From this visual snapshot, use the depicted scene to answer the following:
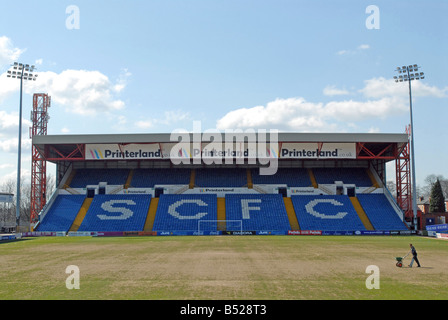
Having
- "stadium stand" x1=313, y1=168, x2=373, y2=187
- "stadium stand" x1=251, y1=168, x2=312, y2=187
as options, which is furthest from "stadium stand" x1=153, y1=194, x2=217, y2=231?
"stadium stand" x1=313, y1=168, x2=373, y2=187

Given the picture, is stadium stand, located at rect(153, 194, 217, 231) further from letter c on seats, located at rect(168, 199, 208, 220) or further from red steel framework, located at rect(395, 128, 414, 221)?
red steel framework, located at rect(395, 128, 414, 221)

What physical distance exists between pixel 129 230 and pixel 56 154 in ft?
69.3

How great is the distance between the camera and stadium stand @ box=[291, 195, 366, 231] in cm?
5378

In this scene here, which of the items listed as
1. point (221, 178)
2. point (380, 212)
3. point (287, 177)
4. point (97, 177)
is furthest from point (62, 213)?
point (380, 212)

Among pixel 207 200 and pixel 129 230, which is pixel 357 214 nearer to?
pixel 207 200

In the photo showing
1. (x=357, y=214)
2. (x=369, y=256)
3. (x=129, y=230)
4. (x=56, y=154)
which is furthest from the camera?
(x=56, y=154)

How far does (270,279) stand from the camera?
57.7 ft

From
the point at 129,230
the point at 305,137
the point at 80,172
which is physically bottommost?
the point at 129,230

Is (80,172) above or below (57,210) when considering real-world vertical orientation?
above

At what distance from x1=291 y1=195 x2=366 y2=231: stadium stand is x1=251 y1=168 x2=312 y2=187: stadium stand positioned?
3.10 metres

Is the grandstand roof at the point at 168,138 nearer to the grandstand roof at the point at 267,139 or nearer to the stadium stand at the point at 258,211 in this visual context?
the grandstand roof at the point at 267,139
